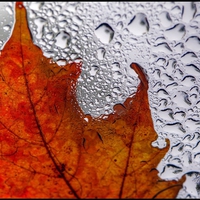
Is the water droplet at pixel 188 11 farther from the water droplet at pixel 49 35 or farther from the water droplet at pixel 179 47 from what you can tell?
the water droplet at pixel 49 35

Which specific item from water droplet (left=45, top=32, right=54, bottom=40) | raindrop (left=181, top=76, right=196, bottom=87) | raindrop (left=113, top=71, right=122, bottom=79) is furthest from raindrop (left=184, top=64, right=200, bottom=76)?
water droplet (left=45, top=32, right=54, bottom=40)

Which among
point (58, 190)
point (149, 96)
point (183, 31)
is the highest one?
point (183, 31)

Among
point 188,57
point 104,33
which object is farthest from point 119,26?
point 188,57

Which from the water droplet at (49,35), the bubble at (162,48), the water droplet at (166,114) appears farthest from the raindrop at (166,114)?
the water droplet at (49,35)

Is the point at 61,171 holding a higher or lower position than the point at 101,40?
lower

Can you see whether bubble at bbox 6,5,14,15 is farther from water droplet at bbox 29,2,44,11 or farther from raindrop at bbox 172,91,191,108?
raindrop at bbox 172,91,191,108

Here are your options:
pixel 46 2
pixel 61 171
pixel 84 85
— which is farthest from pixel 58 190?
pixel 46 2

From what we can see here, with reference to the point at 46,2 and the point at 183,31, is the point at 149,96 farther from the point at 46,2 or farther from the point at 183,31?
the point at 46,2
